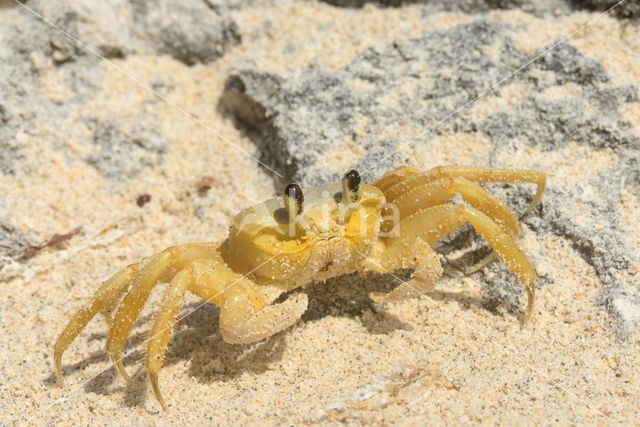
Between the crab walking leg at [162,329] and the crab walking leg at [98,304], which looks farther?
the crab walking leg at [98,304]

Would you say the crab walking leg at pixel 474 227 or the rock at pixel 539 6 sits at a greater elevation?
the rock at pixel 539 6

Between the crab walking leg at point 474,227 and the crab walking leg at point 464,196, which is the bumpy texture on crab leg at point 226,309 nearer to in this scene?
the crab walking leg at point 474,227

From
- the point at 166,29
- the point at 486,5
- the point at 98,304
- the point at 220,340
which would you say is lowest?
the point at 220,340

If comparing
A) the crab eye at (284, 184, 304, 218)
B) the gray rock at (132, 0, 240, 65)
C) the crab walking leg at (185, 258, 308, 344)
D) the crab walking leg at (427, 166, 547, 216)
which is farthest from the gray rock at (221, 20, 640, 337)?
the crab walking leg at (185, 258, 308, 344)

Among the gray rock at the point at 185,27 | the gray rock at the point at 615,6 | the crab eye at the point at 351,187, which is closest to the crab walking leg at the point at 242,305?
the crab eye at the point at 351,187

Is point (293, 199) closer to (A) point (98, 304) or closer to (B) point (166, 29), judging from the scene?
(A) point (98, 304)

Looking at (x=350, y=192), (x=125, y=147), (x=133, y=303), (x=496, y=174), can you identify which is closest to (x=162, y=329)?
(x=133, y=303)

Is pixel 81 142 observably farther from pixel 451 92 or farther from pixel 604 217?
pixel 604 217
